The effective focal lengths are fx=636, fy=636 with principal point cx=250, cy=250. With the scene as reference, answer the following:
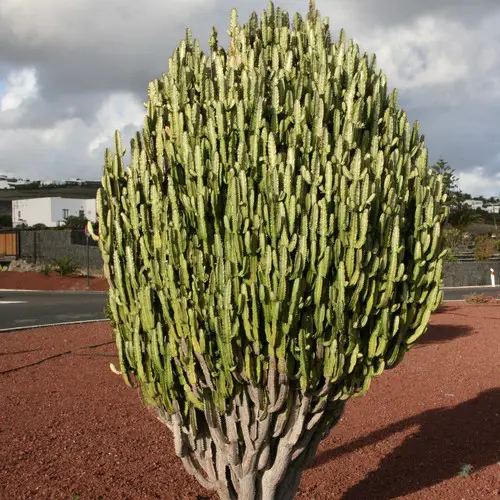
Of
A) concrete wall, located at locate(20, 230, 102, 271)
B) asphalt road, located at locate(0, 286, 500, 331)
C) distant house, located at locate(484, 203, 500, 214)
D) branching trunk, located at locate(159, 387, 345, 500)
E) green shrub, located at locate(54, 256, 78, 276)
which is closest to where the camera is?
branching trunk, located at locate(159, 387, 345, 500)

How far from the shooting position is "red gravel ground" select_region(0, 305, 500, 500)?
5676mm

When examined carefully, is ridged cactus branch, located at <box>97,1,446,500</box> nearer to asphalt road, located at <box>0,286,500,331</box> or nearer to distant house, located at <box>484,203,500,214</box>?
asphalt road, located at <box>0,286,500,331</box>

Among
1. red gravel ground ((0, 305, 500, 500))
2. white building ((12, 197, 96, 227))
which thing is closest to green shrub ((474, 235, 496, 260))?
red gravel ground ((0, 305, 500, 500))

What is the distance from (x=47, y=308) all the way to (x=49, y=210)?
66122 mm

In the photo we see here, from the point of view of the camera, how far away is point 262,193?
3.74 meters

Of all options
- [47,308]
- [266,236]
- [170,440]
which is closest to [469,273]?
[47,308]

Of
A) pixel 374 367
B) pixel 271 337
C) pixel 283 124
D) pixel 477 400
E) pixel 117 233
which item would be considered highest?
pixel 283 124

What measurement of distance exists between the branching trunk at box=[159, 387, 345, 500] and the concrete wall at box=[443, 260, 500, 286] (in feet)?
110

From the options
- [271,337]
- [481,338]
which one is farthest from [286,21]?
[481,338]

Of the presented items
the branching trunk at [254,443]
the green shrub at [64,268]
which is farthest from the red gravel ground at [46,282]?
the branching trunk at [254,443]

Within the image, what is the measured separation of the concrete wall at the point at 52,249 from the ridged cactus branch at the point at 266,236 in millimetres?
31000

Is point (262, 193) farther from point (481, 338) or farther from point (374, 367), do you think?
point (481, 338)

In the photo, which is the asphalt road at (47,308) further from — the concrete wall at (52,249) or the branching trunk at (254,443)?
the branching trunk at (254,443)

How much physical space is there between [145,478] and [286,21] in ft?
13.4
